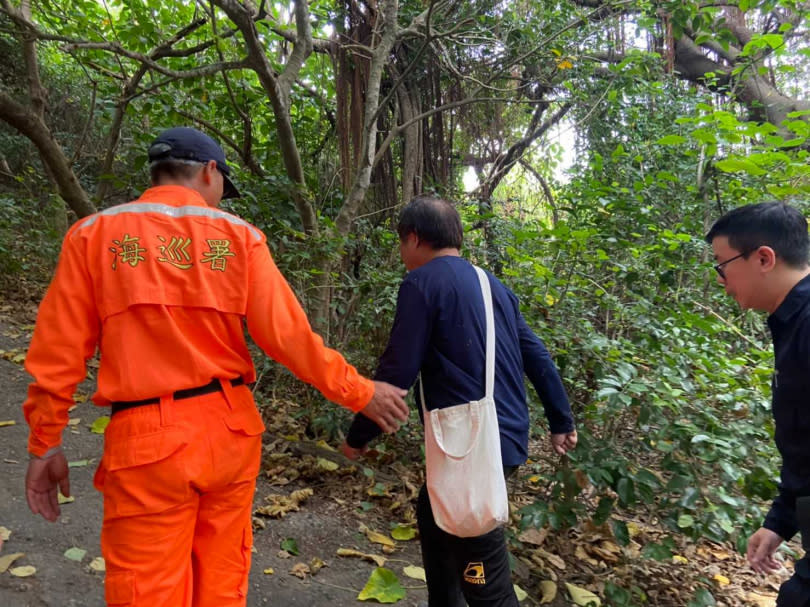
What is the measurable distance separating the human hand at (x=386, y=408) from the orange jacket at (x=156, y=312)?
5.7 inches

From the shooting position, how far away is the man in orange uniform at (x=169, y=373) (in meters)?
1.41

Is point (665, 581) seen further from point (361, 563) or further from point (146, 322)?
point (146, 322)

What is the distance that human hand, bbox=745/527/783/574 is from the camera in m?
1.55

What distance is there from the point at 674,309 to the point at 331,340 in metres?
2.21

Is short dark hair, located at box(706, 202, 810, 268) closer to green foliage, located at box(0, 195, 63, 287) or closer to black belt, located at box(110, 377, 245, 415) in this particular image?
black belt, located at box(110, 377, 245, 415)

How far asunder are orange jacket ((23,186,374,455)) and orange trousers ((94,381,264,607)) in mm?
92

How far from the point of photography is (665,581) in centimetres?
271

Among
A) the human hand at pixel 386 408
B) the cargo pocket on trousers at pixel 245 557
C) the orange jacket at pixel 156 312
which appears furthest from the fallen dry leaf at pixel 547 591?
the orange jacket at pixel 156 312

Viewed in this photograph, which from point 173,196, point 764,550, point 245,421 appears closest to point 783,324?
point 764,550

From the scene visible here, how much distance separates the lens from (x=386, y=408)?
1.73 meters

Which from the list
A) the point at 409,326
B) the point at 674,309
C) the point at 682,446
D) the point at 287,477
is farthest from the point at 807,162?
the point at 287,477

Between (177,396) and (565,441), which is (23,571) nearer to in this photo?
(177,396)

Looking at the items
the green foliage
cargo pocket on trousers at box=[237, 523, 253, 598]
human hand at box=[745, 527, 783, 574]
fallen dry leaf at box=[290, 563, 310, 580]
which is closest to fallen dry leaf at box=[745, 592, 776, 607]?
human hand at box=[745, 527, 783, 574]

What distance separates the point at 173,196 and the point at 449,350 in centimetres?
97
